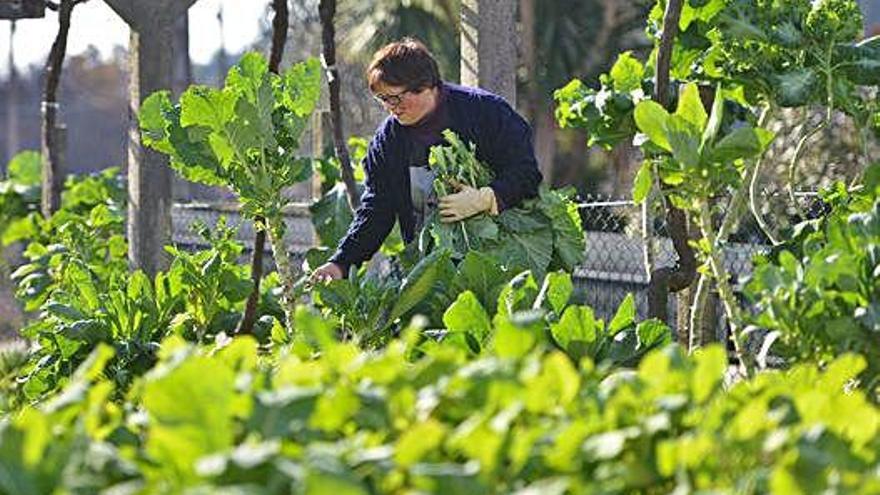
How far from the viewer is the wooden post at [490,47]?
259 inches

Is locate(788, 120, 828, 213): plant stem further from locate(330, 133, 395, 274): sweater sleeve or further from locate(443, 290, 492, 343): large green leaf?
locate(443, 290, 492, 343): large green leaf

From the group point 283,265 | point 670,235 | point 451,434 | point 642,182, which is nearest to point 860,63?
point 670,235

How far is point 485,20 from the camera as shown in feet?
21.7

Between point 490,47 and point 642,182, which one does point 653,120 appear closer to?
point 642,182

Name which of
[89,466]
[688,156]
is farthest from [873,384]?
[89,466]

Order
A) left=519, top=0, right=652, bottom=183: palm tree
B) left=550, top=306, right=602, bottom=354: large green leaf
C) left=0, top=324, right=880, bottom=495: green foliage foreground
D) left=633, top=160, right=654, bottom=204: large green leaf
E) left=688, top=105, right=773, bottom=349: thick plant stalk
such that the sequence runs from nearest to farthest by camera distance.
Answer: left=0, top=324, right=880, bottom=495: green foliage foreground, left=550, top=306, right=602, bottom=354: large green leaf, left=633, top=160, right=654, bottom=204: large green leaf, left=688, top=105, right=773, bottom=349: thick plant stalk, left=519, top=0, right=652, bottom=183: palm tree

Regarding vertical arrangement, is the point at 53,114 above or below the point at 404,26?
above

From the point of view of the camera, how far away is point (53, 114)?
1005cm

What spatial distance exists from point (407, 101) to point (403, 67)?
0.33ft

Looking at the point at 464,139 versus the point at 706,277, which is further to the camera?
the point at 464,139

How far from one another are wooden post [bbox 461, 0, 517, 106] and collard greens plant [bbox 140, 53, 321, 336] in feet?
2.12

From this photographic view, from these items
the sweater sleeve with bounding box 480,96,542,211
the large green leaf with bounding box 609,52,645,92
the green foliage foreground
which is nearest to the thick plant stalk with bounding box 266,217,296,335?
the sweater sleeve with bounding box 480,96,542,211

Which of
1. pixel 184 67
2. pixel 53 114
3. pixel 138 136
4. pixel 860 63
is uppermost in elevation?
pixel 860 63

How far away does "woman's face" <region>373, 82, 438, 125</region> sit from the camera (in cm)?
555
